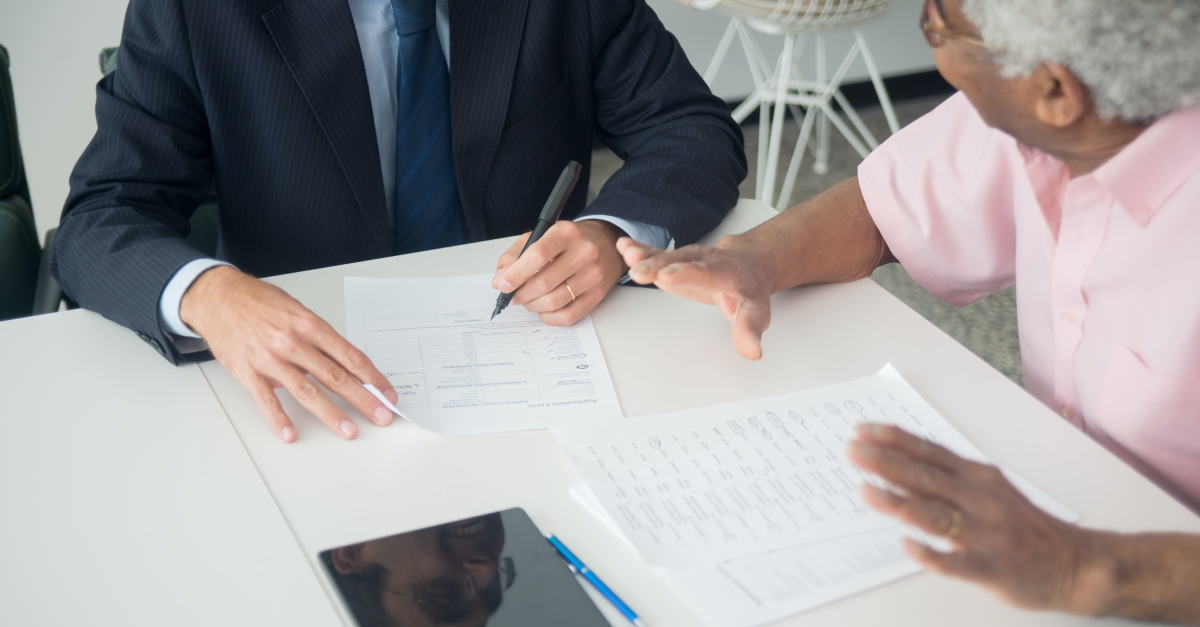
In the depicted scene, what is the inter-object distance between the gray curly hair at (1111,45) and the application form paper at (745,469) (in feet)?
1.06

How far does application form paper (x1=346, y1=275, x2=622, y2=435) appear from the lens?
862 mm

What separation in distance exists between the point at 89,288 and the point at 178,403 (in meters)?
0.24

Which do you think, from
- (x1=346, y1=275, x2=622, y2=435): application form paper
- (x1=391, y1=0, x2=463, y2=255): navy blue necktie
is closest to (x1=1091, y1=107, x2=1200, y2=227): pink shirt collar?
(x1=346, y1=275, x2=622, y2=435): application form paper

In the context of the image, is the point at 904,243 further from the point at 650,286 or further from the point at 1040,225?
the point at 650,286

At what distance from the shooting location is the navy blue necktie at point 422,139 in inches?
50.2

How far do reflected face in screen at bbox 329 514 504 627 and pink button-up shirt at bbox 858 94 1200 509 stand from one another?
0.62 m

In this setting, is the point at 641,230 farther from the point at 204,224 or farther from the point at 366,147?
the point at 204,224

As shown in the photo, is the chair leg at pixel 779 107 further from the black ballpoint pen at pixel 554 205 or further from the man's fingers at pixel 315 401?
the man's fingers at pixel 315 401

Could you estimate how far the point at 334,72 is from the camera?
1209mm

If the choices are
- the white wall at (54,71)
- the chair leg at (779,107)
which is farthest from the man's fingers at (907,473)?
the white wall at (54,71)

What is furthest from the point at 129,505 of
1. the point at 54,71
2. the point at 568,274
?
the point at 54,71

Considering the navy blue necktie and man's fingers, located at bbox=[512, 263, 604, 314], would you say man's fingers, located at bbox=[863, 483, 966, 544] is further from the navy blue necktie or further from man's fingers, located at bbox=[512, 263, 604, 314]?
the navy blue necktie

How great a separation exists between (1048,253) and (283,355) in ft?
2.62

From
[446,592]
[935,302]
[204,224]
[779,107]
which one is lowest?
[935,302]
